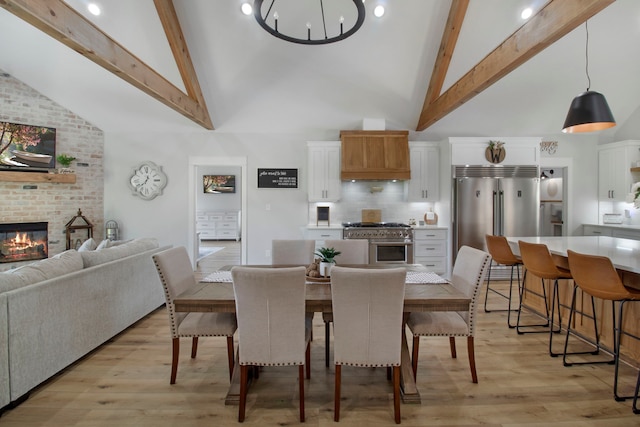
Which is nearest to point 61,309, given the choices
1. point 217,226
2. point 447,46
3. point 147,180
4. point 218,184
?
point 147,180

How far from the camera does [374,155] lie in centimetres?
514

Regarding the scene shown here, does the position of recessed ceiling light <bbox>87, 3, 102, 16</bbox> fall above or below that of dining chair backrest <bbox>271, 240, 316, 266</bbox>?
above

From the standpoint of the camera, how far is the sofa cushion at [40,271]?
2.04 metres

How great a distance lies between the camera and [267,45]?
4250 mm

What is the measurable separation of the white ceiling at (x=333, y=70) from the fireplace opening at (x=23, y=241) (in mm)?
1978

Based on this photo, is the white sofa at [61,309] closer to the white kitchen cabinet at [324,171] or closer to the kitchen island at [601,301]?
the white kitchen cabinet at [324,171]

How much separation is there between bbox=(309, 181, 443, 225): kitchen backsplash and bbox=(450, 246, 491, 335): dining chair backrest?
3.14 m

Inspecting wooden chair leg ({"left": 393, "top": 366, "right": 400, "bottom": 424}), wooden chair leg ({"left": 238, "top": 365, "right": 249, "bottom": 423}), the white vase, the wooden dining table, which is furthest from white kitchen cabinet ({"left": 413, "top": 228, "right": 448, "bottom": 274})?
wooden chair leg ({"left": 238, "top": 365, "right": 249, "bottom": 423})

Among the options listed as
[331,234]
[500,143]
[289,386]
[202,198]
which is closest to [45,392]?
[289,386]

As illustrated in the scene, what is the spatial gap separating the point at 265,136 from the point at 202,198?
511 cm

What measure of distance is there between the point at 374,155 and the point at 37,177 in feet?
17.4

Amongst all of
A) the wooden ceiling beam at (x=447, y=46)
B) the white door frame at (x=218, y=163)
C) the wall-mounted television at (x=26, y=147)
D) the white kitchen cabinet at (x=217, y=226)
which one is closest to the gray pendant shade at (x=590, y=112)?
the wooden ceiling beam at (x=447, y=46)

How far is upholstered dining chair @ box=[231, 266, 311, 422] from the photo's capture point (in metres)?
1.74

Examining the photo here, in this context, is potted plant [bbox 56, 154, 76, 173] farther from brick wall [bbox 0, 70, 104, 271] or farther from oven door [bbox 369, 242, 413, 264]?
oven door [bbox 369, 242, 413, 264]
